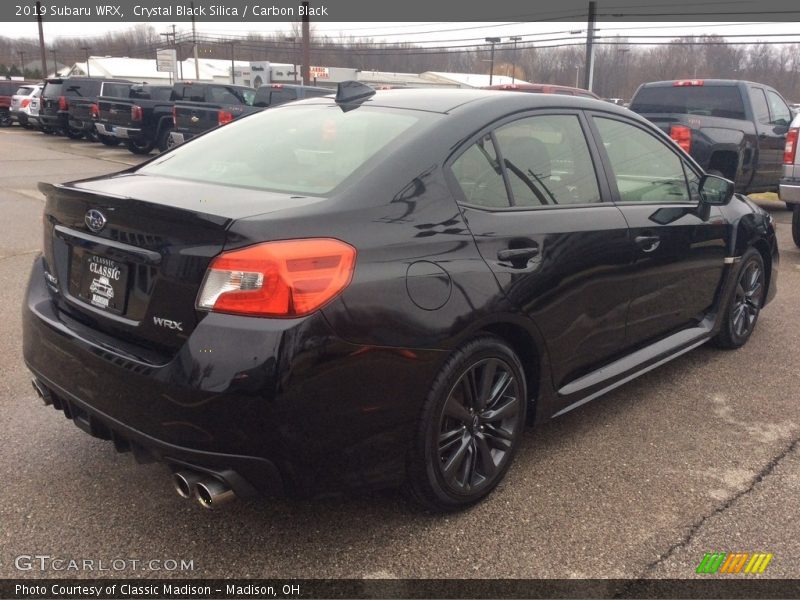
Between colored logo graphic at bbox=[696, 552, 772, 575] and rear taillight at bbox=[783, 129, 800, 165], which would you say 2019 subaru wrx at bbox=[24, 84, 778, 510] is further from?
rear taillight at bbox=[783, 129, 800, 165]

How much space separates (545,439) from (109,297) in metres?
2.12

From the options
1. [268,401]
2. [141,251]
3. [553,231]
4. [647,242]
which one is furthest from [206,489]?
[647,242]

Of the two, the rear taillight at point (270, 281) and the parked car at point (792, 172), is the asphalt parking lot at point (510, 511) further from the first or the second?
the parked car at point (792, 172)

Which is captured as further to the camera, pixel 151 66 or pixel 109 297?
pixel 151 66

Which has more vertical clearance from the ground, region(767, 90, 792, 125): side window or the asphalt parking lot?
region(767, 90, 792, 125): side window

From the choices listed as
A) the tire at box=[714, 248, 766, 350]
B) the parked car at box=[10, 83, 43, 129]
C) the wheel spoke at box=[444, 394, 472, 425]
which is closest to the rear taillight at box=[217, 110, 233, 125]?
the tire at box=[714, 248, 766, 350]

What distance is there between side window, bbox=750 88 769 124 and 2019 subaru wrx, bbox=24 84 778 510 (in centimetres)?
A: 805

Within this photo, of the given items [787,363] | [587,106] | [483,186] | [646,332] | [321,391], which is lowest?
[787,363]

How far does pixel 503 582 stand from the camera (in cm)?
247

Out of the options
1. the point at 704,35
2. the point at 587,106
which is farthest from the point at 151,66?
the point at 587,106

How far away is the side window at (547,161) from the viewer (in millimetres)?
3084

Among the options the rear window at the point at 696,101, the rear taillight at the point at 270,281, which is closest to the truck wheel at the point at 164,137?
the rear window at the point at 696,101

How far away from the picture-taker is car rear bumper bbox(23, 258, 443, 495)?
2.22 metres

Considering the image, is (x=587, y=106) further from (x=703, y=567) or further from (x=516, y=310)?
(x=703, y=567)
